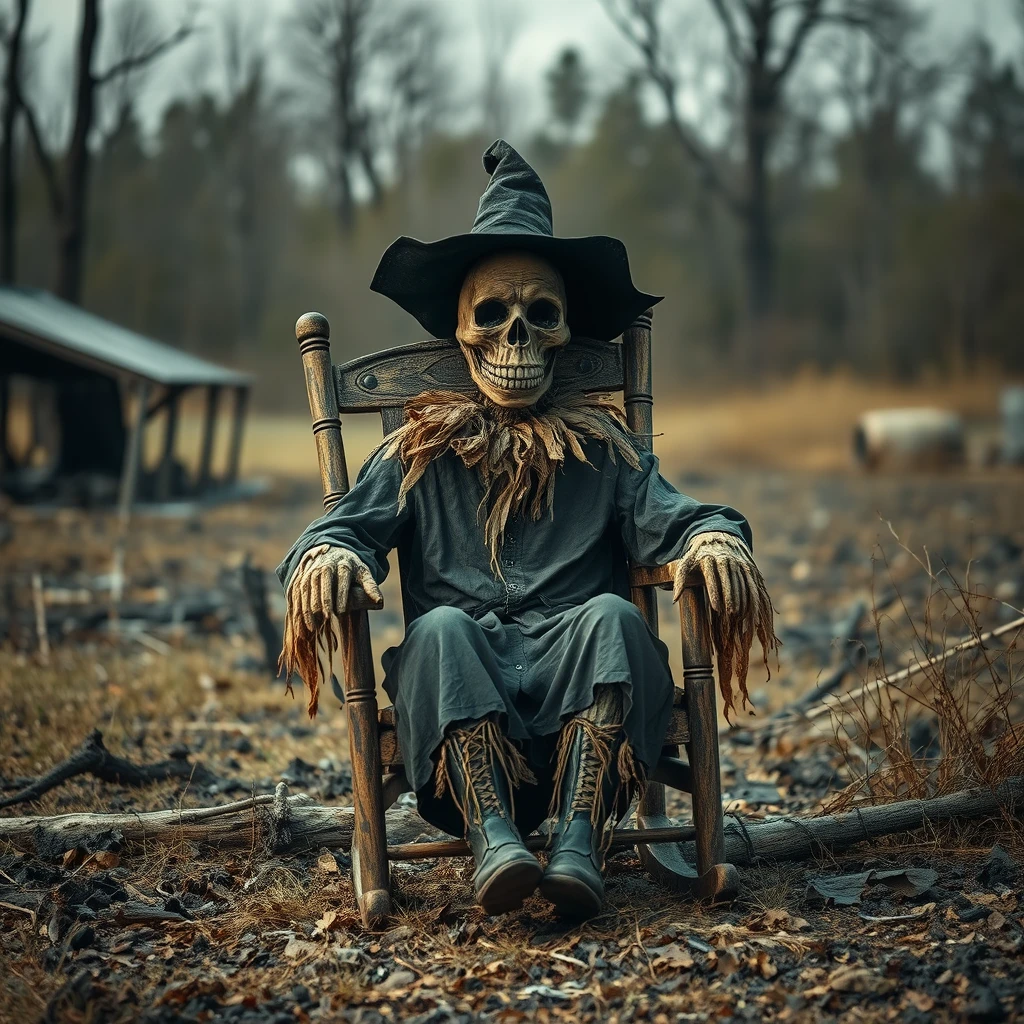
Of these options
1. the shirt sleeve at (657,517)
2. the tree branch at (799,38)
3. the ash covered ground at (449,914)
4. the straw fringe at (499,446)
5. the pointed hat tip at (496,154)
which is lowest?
the ash covered ground at (449,914)

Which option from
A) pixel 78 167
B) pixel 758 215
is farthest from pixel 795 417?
pixel 78 167

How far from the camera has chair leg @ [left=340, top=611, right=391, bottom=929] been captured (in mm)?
3174

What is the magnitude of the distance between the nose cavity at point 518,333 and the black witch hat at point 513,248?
0.24 m

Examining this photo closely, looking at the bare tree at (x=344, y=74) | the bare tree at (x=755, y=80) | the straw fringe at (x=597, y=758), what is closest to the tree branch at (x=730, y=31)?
the bare tree at (x=755, y=80)

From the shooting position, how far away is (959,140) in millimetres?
24938

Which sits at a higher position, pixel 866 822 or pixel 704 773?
pixel 704 773

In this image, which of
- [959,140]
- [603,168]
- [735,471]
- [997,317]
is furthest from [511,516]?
[603,168]

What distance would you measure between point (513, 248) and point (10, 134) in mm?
16353

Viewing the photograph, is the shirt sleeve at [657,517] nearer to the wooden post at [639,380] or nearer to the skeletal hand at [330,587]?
the wooden post at [639,380]

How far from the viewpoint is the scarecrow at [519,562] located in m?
3.04

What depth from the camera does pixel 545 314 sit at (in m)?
3.67

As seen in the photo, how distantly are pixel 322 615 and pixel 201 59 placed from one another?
28213 millimetres

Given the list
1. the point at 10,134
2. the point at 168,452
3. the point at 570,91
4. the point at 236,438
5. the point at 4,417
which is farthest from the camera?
the point at 570,91

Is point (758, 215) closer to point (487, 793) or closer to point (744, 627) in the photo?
point (744, 627)
